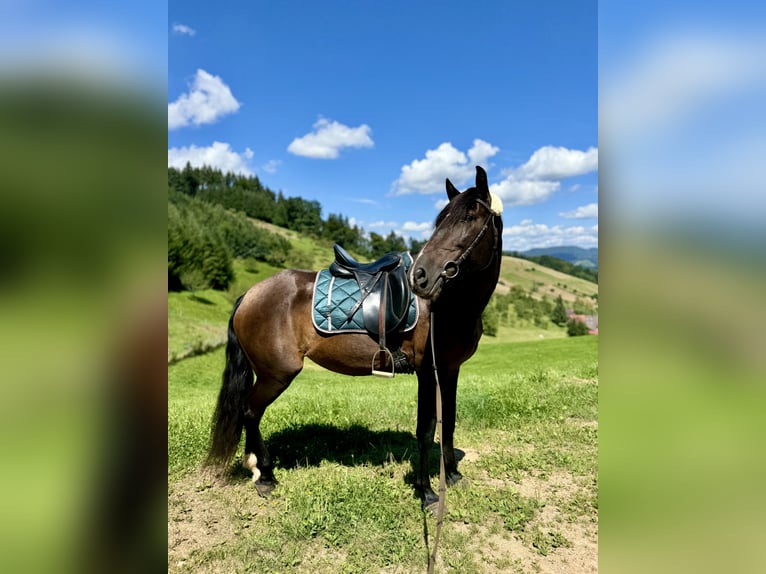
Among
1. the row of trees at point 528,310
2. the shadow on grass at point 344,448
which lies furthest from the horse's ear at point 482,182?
the row of trees at point 528,310

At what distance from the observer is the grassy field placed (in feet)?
9.53

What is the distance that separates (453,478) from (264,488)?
187 cm

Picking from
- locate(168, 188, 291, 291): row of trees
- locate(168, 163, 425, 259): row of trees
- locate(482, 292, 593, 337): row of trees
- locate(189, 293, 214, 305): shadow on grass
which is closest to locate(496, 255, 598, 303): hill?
locate(482, 292, 593, 337): row of trees

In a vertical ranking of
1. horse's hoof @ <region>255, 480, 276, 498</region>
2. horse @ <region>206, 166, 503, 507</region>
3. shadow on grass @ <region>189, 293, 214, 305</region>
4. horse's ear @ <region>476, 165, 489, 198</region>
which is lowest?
horse's hoof @ <region>255, 480, 276, 498</region>

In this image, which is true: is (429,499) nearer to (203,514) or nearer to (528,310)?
(203,514)

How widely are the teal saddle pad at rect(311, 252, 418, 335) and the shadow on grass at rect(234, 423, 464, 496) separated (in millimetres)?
1681

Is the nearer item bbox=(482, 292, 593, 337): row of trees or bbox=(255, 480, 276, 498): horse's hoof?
bbox=(255, 480, 276, 498): horse's hoof

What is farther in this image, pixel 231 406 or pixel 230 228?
pixel 230 228

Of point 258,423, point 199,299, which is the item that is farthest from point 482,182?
point 199,299

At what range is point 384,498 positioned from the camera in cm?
359

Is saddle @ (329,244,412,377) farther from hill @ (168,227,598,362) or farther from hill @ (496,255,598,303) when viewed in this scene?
hill @ (496,255,598,303)
